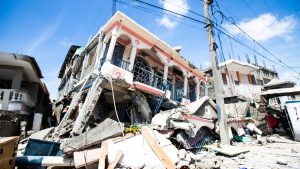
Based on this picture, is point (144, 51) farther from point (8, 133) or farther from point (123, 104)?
point (8, 133)

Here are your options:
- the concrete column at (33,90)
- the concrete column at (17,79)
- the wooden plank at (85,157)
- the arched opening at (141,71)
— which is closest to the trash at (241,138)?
the arched opening at (141,71)

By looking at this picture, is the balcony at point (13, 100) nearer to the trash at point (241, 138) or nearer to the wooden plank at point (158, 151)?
the wooden plank at point (158, 151)

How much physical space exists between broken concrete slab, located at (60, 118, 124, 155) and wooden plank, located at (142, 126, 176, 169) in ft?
2.93

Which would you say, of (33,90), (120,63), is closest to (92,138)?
(120,63)

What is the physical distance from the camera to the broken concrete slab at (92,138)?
5333 mm

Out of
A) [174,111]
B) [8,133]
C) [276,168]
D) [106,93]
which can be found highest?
[106,93]

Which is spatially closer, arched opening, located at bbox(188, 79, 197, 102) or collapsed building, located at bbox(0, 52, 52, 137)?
→ collapsed building, located at bbox(0, 52, 52, 137)

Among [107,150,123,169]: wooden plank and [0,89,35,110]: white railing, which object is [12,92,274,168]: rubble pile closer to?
[107,150,123,169]: wooden plank

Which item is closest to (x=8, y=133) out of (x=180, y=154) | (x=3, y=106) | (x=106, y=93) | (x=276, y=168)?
(x=3, y=106)

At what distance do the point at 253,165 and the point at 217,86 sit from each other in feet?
15.0

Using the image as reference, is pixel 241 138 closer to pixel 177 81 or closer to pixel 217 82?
pixel 217 82

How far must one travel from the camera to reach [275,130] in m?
13.7

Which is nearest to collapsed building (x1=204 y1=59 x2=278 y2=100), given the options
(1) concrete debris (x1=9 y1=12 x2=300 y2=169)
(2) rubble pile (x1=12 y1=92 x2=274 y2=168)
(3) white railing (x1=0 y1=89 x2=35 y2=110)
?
(1) concrete debris (x1=9 y1=12 x2=300 y2=169)

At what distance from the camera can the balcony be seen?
10906 mm
